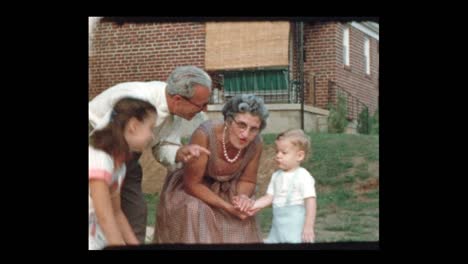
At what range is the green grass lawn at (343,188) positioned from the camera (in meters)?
6.99

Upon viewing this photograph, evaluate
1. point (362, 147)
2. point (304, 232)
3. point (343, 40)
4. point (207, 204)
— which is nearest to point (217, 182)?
point (207, 204)

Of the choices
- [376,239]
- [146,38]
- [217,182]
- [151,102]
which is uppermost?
[146,38]

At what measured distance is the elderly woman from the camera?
691 centimetres

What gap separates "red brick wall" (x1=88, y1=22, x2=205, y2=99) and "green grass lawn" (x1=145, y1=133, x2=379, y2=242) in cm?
115

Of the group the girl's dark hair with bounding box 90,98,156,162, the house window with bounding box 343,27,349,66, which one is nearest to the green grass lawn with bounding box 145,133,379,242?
the girl's dark hair with bounding box 90,98,156,162

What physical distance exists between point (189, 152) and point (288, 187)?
1.01 meters

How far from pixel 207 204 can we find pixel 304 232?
967mm

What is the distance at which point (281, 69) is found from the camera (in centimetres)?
721

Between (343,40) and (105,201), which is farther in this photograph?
(343,40)

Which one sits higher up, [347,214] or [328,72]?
[328,72]

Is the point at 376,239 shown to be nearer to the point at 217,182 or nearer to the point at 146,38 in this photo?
the point at 217,182

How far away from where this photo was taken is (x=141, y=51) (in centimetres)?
719

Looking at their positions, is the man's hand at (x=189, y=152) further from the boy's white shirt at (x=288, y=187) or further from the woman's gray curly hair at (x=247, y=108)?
the boy's white shirt at (x=288, y=187)

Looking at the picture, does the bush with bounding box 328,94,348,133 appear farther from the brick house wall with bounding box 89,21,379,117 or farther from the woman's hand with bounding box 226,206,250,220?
the woman's hand with bounding box 226,206,250,220
